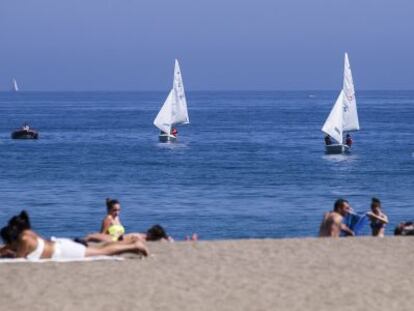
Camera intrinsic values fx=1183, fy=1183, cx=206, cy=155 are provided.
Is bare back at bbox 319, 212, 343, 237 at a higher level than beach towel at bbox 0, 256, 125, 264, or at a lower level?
higher

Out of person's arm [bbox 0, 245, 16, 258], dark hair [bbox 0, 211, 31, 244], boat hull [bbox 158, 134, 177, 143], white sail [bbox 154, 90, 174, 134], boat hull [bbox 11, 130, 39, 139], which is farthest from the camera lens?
boat hull [bbox 11, 130, 39, 139]

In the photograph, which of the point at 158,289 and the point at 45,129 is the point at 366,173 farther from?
the point at 45,129

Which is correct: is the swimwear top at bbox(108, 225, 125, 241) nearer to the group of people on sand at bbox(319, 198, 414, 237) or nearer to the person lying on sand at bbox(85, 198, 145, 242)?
the person lying on sand at bbox(85, 198, 145, 242)

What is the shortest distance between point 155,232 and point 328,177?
117 ft

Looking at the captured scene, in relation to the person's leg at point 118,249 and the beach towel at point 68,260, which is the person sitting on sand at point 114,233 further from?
the beach towel at point 68,260

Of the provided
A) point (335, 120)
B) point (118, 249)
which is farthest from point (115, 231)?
point (335, 120)

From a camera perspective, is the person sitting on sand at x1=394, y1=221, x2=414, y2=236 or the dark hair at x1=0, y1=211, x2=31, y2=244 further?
the person sitting on sand at x1=394, y1=221, x2=414, y2=236

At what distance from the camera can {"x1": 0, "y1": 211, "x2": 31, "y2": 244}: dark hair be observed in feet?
51.5

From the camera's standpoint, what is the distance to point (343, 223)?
1978 centimetres

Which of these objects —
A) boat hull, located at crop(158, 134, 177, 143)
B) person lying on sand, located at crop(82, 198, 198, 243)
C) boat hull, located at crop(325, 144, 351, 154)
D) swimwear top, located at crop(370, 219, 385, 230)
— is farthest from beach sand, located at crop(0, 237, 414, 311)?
boat hull, located at crop(158, 134, 177, 143)

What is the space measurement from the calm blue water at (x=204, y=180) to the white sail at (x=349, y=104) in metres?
2.00

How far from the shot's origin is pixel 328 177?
53781 mm

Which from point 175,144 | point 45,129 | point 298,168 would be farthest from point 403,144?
point 45,129

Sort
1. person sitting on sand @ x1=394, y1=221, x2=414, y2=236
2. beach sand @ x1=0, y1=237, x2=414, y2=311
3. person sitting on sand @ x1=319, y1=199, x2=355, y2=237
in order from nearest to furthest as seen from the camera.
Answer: beach sand @ x1=0, y1=237, x2=414, y2=311 → person sitting on sand @ x1=319, y1=199, x2=355, y2=237 → person sitting on sand @ x1=394, y1=221, x2=414, y2=236
